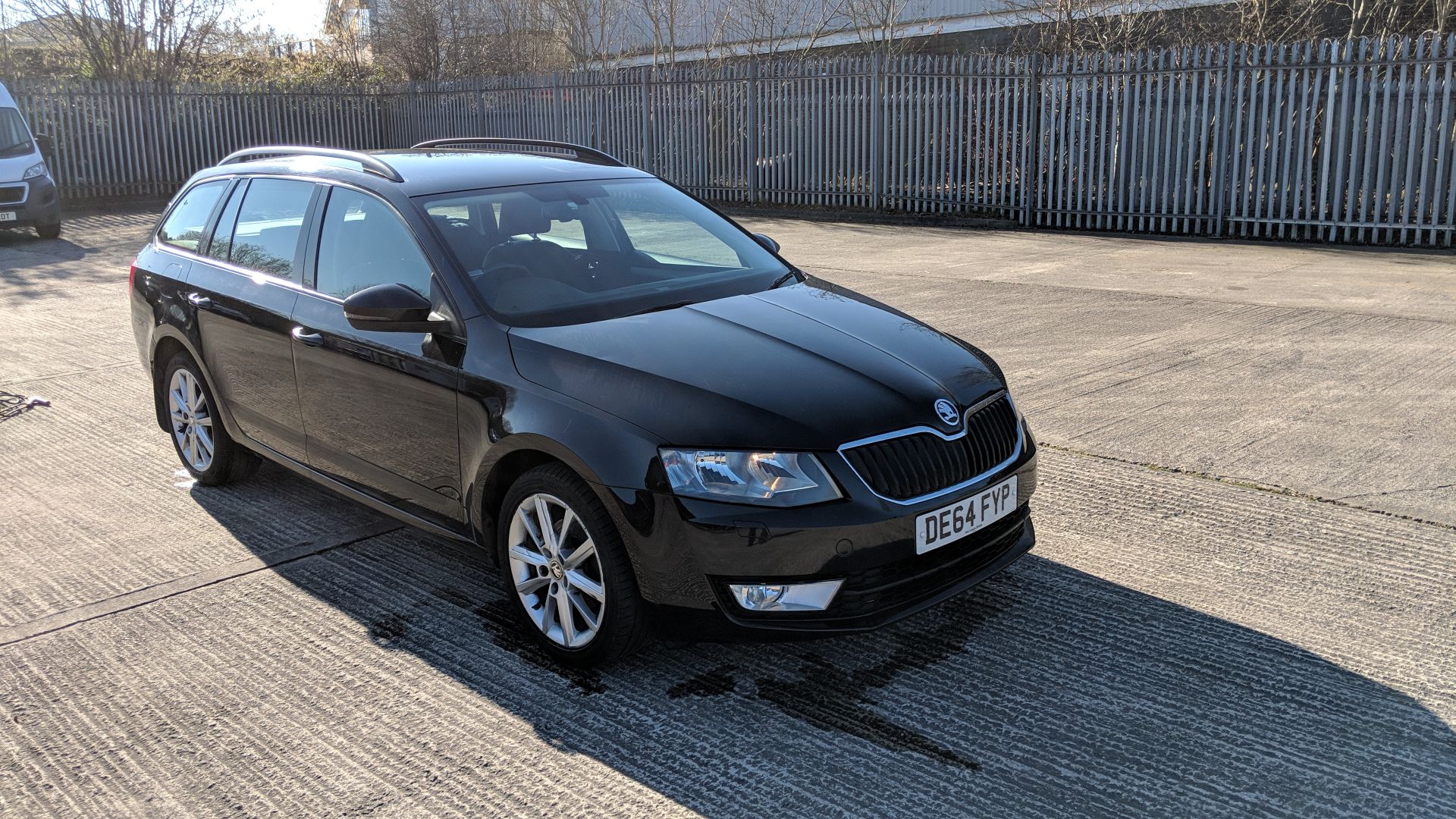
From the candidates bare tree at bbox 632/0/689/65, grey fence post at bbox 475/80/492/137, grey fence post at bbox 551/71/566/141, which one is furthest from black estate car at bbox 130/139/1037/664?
grey fence post at bbox 475/80/492/137

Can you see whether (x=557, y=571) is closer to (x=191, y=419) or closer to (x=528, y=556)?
(x=528, y=556)

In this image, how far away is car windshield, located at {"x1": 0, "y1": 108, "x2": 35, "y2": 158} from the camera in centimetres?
1694

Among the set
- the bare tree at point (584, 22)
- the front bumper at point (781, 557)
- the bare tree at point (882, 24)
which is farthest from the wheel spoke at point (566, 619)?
the bare tree at point (584, 22)

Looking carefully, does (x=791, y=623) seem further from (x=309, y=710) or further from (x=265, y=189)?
(x=265, y=189)

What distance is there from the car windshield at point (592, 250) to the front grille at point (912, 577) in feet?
4.49

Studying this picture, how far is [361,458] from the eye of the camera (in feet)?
15.3

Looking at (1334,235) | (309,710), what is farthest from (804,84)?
(309,710)

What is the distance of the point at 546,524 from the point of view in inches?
151

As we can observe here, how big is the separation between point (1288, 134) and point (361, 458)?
12668mm

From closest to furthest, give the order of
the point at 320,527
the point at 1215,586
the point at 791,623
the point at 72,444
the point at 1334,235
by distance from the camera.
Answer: the point at 791,623, the point at 1215,586, the point at 320,527, the point at 72,444, the point at 1334,235

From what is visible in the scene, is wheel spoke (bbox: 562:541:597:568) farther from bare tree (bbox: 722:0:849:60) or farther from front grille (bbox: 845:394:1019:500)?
bare tree (bbox: 722:0:849:60)

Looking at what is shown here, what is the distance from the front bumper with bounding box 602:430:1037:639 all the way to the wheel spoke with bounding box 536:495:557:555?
354 mm

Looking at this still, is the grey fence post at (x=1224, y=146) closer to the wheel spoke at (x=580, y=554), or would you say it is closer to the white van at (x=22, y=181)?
the wheel spoke at (x=580, y=554)

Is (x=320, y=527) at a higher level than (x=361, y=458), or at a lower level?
lower
